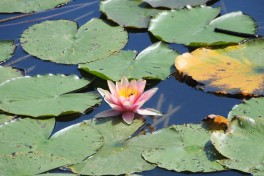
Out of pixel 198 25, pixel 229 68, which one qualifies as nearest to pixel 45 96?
pixel 229 68

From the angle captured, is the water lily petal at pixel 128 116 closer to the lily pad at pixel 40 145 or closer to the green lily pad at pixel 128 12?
the lily pad at pixel 40 145

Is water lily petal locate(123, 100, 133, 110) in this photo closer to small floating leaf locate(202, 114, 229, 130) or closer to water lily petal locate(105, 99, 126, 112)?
water lily petal locate(105, 99, 126, 112)

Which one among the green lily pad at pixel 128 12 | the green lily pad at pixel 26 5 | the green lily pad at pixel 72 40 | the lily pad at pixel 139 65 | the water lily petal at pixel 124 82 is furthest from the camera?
the green lily pad at pixel 26 5

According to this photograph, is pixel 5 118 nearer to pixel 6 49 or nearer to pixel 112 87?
pixel 112 87

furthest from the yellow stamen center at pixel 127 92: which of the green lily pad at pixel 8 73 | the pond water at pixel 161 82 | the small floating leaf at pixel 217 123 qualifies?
the green lily pad at pixel 8 73

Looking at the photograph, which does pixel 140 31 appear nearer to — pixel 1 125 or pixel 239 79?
pixel 239 79

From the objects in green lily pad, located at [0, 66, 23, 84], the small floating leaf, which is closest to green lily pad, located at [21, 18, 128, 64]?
green lily pad, located at [0, 66, 23, 84]
